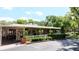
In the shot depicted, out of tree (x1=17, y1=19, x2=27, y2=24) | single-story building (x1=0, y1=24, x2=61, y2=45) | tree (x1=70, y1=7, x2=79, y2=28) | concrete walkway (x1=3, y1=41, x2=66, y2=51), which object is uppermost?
tree (x1=70, y1=7, x2=79, y2=28)

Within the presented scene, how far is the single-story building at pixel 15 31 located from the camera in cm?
671

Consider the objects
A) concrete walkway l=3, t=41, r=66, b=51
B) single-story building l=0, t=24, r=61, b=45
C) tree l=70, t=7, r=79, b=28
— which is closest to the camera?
concrete walkway l=3, t=41, r=66, b=51

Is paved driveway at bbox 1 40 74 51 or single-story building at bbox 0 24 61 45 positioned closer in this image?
paved driveway at bbox 1 40 74 51

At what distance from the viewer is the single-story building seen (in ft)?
22.0

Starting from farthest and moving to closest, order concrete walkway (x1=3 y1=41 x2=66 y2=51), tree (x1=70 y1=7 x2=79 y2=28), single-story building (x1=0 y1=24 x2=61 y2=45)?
tree (x1=70 y1=7 x2=79 y2=28)
single-story building (x1=0 y1=24 x2=61 y2=45)
concrete walkway (x1=3 y1=41 x2=66 y2=51)

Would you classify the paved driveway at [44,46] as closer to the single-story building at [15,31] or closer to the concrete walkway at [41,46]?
the concrete walkway at [41,46]

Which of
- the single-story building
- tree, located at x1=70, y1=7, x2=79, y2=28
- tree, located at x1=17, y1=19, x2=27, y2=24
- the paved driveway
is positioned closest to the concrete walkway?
the paved driveway

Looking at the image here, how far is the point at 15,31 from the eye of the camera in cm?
700

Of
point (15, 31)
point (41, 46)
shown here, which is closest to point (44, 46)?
point (41, 46)

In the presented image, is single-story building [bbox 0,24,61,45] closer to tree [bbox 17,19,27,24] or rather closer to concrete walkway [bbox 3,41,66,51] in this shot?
tree [bbox 17,19,27,24]

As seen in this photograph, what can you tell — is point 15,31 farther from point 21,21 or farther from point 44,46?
point 44,46
